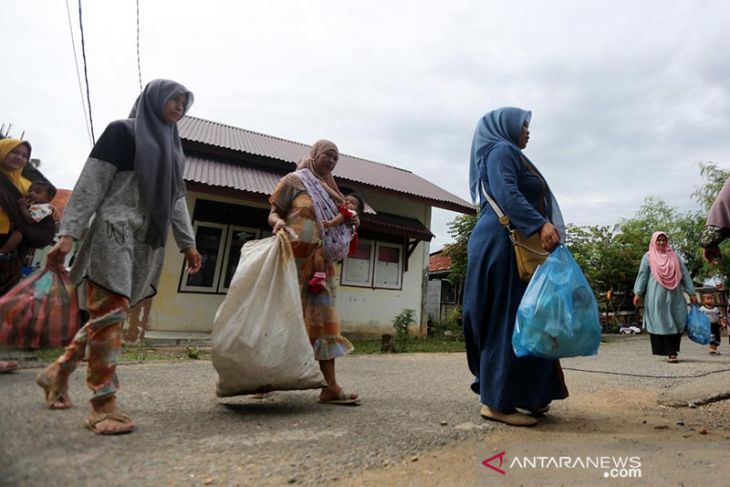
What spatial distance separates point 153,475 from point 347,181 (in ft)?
28.2

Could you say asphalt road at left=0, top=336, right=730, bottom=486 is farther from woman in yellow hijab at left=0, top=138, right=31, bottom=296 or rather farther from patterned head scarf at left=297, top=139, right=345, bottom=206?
patterned head scarf at left=297, top=139, right=345, bottom=206

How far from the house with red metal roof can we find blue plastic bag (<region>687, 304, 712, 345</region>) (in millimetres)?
5183

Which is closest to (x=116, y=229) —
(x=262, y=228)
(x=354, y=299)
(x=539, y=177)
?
(x=539, y=177)

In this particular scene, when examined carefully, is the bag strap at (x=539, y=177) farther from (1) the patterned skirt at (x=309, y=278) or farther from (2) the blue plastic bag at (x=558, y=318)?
(1) the patterned skirt at (x=309, y=278)

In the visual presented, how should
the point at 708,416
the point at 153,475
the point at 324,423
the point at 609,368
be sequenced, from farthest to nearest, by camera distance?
the point at 609,368, the point at 708,416, the point at 324,423, the point at 153,475

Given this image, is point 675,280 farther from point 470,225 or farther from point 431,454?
point 470,225

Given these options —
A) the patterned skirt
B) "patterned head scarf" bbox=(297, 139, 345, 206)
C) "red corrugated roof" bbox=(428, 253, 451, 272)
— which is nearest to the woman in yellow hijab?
the patterned skirt

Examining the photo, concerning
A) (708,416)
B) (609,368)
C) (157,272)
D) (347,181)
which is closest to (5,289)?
(157,272)

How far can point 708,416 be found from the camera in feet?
8.38

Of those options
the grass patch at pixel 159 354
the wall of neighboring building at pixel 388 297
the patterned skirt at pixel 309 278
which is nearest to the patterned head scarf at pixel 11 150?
the patterned skirt at pixel 309 278

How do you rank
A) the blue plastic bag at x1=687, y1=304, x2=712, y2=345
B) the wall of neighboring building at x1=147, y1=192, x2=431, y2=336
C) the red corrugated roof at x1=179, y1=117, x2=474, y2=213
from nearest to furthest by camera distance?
the blue plastic bag at x1=687, y1=304, x2=712, y2=345 → the wall of neighboring building at x1=147, y1=192, x2=431, y2=336 → the red corrugated roof at x1=179, y1=117, x2=474, y2=213

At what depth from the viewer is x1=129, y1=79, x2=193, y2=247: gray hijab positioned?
80.7 inches

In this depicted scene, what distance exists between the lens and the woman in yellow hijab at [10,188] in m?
1.27

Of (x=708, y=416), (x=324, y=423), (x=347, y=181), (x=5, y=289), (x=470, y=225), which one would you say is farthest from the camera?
(x=470, y=225)
